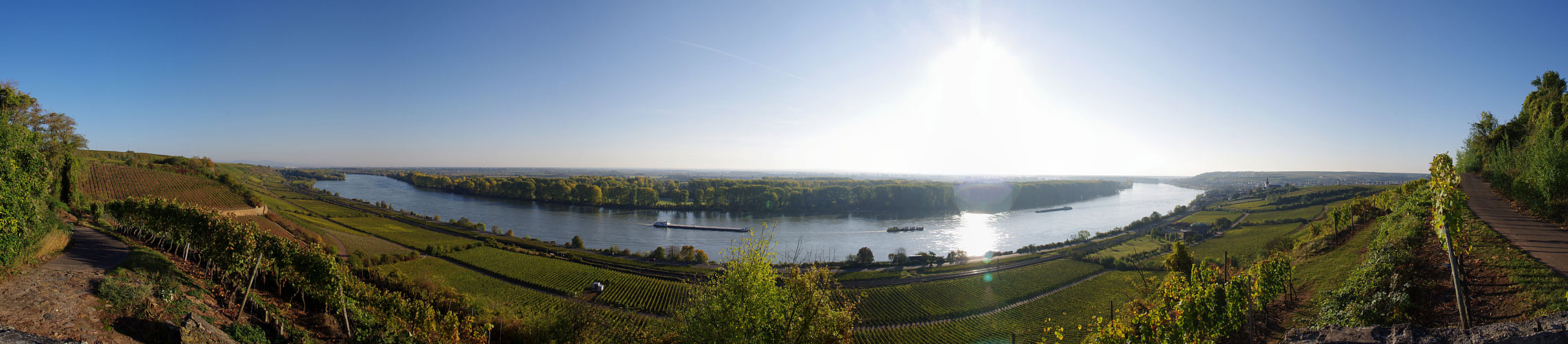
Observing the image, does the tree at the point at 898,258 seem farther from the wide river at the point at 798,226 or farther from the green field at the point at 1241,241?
the green field at the point at 1241,241

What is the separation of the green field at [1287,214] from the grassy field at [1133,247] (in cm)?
1232

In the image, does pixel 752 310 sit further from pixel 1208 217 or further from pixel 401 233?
pixel 1208 217

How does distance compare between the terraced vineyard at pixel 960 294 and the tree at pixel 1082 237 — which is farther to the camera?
the tree at pixel 1082 237

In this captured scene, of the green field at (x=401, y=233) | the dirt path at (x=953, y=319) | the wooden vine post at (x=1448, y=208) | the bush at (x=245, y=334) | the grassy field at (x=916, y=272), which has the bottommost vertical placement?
the dirt path at (x=953, y=319)

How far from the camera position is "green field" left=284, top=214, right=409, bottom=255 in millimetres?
28984

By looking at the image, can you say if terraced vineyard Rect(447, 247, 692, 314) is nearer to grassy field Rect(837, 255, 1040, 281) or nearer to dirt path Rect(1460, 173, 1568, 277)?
grassy field Rect(837, 255, 1040, 281)

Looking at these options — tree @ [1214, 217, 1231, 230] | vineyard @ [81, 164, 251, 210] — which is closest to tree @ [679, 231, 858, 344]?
vineyard @ [81, 164, 251, 210]

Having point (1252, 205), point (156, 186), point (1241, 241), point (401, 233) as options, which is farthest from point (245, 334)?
point (1252, 205)

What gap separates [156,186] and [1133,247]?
70.4 meters

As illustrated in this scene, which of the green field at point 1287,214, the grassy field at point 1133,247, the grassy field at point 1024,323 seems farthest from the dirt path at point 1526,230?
the green field at point 1287,214

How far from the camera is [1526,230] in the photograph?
29.9 feet

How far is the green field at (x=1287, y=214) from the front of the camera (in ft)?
141

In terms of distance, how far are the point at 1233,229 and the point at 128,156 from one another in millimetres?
98839

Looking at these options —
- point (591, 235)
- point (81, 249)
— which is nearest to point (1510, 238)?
point (81, 249)
